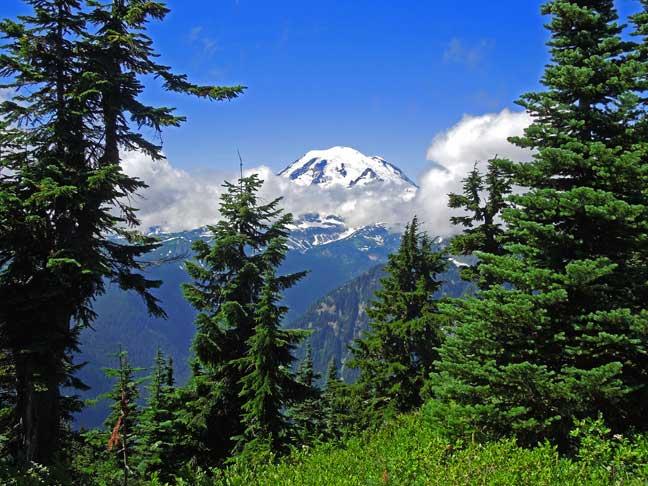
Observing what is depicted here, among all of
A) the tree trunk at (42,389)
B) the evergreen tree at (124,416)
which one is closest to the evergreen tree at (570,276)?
the evergreen tree at (124,416)

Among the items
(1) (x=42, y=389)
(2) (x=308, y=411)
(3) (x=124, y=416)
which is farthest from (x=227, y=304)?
(2) (x=308, y=411)

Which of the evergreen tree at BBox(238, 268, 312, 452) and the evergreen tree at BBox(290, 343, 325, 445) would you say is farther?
the evergreen tree at BBox(290, 343, 325, 445)

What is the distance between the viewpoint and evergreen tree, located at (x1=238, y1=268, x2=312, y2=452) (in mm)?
17156

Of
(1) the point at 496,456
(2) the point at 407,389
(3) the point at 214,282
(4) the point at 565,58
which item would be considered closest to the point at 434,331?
(2) the point at 407,389

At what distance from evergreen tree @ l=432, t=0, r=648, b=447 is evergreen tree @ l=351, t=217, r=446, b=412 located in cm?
1342

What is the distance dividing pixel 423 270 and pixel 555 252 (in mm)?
16309

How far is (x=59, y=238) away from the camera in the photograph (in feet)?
38.1

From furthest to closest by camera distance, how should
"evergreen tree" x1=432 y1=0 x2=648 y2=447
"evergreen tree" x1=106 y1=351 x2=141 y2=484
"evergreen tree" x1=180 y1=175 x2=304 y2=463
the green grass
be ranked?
"evergreen tree" x1=180 y1=175 x2=304 y2=463
"evergreen tree" x1=432 y1=0 x2=648 y2=447
"evergreen tree" x1=106 y1=351 x2=141 y2=484
the green grass

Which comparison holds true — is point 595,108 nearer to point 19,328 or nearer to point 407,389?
point 19,328

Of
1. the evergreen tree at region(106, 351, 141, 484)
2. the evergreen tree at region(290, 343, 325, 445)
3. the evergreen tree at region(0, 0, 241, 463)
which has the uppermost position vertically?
the evergreen tree at region(0, 0, 241, 463)

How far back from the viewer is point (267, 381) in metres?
17.3

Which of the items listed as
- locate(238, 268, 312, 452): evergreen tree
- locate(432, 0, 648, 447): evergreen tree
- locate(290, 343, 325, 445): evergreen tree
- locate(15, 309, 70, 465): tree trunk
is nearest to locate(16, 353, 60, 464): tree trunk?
locate(15, 309, 70, 465): tree trunk

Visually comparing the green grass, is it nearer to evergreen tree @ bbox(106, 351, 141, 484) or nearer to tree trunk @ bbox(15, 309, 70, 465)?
evergreen tree @ bbox(106, 351, 141, 484)

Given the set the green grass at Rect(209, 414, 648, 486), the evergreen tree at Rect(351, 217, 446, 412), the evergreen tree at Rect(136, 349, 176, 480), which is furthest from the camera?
the evergreen tree at Rect(351, 217, 446, 412)
